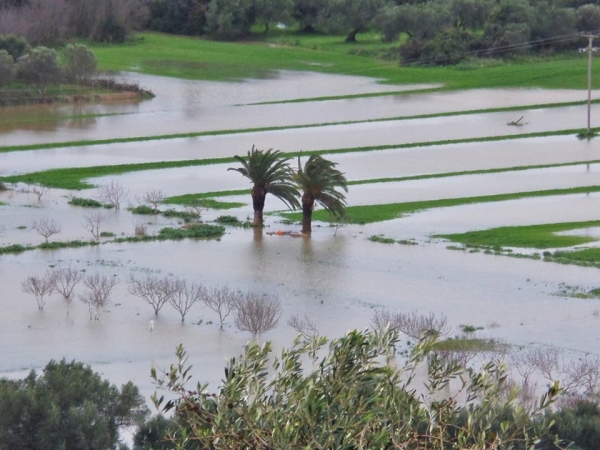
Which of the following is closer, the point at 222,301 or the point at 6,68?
the point at 222,301

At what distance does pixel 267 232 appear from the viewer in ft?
98.7

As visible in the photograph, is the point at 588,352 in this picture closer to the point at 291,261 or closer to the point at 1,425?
the point at 291,261

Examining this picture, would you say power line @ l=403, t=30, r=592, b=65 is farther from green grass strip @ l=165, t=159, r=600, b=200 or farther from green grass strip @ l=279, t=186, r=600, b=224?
green grass strip @ l=279, t=186, r=600, b=224

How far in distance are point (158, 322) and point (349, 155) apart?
22.0 metres

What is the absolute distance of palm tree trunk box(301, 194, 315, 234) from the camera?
29688mm

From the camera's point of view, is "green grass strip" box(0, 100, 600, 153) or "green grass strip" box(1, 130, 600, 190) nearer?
"green grass strip" box(1, 130, 600, 190)

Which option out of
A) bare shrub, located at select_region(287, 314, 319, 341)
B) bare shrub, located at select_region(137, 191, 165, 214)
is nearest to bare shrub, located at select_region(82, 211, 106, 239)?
bare shrub, located at select_region(137, 191, 165, 214)

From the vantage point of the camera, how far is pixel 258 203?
101ft

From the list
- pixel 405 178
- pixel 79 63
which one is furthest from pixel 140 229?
pixel 79 63

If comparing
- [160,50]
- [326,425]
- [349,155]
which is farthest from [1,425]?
[160,50]

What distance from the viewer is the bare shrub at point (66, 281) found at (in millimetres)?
23031

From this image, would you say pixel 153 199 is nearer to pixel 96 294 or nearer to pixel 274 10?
pixel 96 294

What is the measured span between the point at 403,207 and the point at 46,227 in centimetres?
918

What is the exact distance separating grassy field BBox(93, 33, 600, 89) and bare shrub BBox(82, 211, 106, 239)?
3448 centimetres
